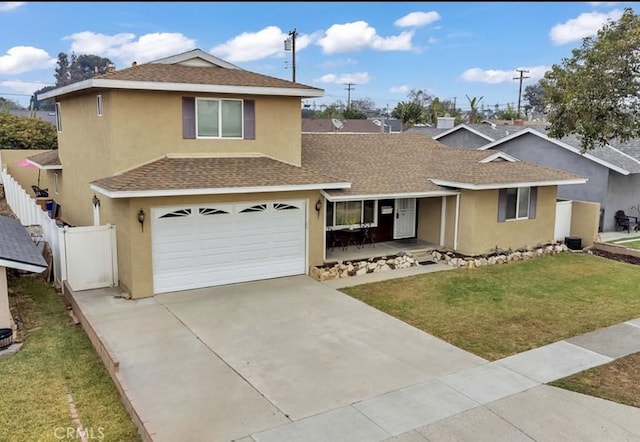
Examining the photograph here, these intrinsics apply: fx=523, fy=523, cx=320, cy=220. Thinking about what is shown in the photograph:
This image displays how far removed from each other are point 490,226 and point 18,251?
13.4m

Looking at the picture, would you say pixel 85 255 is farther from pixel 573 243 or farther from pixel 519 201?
pixel 573 243

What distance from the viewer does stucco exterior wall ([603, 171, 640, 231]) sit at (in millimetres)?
22391

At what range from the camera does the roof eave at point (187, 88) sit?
1258 cm

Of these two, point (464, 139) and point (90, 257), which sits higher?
point (464, 139)

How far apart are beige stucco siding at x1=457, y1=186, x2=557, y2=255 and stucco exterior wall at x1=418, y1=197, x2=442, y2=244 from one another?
985mm

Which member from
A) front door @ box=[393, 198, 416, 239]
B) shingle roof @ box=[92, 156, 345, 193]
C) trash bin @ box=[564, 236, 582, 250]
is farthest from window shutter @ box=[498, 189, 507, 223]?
shingle roof @ box=[92, 156, 345, 193]

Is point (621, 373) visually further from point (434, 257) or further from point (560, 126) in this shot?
point (434, 257)

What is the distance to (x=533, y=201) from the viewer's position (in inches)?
721

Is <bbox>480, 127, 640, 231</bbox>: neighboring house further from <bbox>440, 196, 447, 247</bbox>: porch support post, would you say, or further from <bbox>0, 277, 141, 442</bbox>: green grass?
<bbox>0, 277, 141, 442</bbox>: green grass

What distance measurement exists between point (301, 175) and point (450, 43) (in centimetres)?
779

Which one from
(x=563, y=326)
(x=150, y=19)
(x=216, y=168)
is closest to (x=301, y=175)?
(x=216, y=168)

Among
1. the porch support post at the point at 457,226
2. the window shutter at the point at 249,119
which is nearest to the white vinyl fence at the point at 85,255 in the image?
the window shutter at the point at 249,119

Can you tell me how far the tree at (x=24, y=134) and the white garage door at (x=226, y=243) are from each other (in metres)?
21.8

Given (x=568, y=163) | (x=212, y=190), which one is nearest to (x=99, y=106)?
(x=212, y=190)
